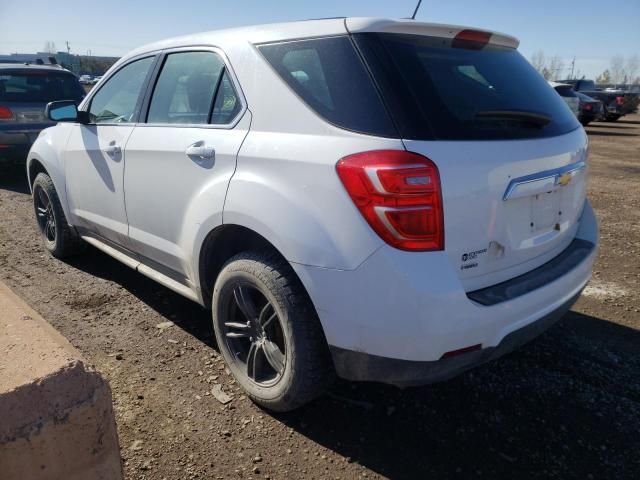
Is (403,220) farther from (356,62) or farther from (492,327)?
(356,62)

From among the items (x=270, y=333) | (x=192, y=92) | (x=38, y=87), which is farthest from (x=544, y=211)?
(x=38, y=87)

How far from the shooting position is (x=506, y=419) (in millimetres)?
2529

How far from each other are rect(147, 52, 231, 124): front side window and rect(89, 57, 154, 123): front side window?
272mm

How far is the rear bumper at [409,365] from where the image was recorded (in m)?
2.01

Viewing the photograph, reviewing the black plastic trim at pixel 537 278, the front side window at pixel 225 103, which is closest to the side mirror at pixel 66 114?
the front side window at pixel 225 103

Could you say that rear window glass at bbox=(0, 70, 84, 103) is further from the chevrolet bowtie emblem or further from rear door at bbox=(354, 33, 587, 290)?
the chevrolet bowtie emblem

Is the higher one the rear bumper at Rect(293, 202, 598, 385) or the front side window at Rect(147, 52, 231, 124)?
the front side window at Rect(147, 52, 231, 124)

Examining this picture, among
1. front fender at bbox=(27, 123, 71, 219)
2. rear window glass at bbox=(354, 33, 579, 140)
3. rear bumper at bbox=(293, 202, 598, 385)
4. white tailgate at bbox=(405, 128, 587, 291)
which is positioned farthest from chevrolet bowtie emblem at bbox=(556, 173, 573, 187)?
front fender at bbox=(27, 123, 71, 219)

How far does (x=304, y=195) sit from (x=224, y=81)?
1007 mm

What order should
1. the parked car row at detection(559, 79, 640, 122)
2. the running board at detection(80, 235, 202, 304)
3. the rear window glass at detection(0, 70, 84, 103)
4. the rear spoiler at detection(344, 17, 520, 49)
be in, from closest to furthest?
1. the rear spoiler at detection(344, 17, 520, 49)
2. the running board at detection(80, 235, 202, 304)
3. the rear window glass at detection(0, 70, 84, 103)
4. the parked car row at detection(559, 79, 640, 122)

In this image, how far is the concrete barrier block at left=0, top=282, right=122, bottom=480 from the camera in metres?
1.50

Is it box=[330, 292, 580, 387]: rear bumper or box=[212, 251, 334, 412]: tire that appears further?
box=[212, 251, 334, 412]: tire

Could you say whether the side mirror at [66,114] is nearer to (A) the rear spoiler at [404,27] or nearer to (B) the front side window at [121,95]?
(B) the front side window at [121,95]

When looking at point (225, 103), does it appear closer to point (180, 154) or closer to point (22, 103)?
point (180, 154)
